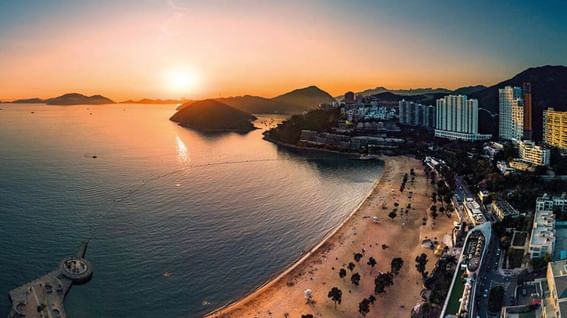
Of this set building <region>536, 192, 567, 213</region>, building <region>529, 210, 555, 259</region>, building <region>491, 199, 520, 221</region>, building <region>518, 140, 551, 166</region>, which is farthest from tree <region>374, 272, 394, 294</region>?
building <region>518, 140, 551, 166</region>

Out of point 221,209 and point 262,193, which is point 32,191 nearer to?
point 221,209

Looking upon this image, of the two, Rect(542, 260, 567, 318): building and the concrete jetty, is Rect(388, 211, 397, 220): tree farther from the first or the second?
the concrete jetty

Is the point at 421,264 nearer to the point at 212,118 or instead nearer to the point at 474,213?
the point at 474,213

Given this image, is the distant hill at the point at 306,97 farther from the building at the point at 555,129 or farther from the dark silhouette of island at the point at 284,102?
the building at the point at 555,129

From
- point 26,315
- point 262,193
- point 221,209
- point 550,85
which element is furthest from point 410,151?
point 26,315

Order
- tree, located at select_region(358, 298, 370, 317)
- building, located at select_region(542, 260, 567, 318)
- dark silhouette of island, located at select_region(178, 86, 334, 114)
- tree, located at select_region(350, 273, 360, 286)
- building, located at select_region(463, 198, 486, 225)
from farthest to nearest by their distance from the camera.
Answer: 1. dark silhouette of island, located at select_region(178, 86, 334, 114)
2. building, located at select_region(463, 198, 486, 225)
3. tree, located at select_region(350, 273, 360, 286)
4. tree, located at select_region(358, 298, 370, 317)
5. building, located at select_region(542, 260, 567, 318)
